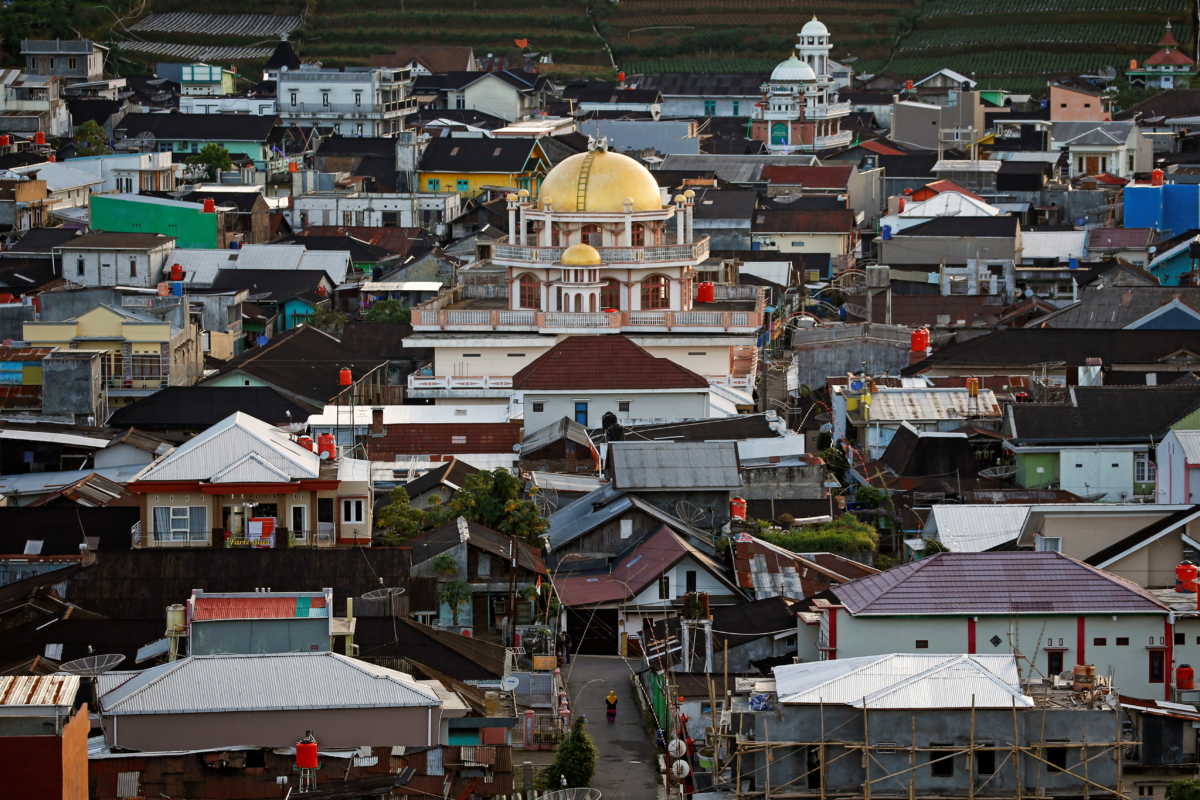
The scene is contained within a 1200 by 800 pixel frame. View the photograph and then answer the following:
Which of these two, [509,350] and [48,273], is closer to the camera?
[509,350]

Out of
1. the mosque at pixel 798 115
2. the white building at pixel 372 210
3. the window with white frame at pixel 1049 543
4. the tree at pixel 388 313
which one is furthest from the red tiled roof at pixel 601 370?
the mosque at pixel 798 115

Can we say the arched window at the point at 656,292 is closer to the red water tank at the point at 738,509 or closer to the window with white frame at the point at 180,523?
the red water tank at the point at 738,509

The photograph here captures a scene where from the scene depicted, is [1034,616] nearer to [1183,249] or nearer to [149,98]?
[1183,249]

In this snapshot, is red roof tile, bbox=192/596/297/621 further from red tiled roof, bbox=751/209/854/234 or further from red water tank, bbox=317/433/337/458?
red tiled roof, bbox=751/209/854/234

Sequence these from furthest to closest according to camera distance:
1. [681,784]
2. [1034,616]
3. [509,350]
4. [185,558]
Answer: [509,350]
[185,558]
[1034,616]
[681,784]

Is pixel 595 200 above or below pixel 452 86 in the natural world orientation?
below

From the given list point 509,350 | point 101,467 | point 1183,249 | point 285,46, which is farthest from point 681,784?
point 285,46

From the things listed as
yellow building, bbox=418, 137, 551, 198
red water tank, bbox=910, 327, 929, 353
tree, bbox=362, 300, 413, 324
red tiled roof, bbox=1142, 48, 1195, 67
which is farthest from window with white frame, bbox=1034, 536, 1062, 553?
red tiled roof, bbox=1142, 48, 1195, 67
